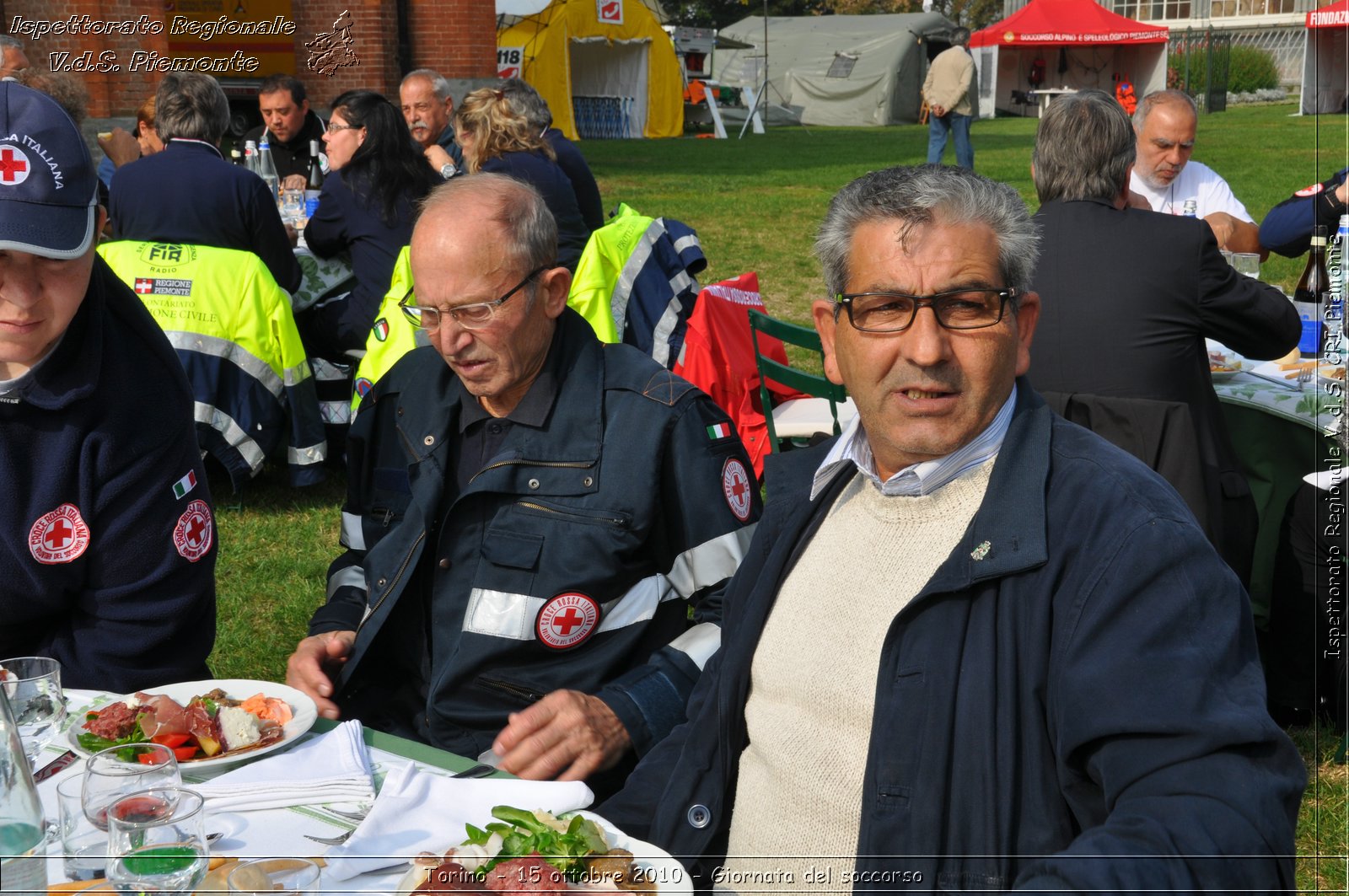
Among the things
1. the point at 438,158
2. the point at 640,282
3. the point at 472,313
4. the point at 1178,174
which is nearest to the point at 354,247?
the point at 438,158

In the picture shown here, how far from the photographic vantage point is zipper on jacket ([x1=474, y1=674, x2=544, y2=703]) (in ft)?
8.91

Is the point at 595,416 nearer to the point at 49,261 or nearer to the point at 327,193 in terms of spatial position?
the point at 49,261

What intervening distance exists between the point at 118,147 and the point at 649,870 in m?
8.45

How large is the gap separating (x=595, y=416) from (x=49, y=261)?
3.68ft

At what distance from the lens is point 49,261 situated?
2.44 metres

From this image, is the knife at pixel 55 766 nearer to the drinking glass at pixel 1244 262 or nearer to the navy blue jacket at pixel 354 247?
the drinking glass at pixel 1244 262

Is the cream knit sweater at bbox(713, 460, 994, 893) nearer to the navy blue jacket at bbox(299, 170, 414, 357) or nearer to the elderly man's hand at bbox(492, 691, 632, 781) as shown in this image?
the elderly man's hand at bbox(492, 691, 632, 781)

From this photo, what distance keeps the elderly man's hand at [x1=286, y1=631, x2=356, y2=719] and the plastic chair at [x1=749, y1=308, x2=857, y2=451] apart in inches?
85.0

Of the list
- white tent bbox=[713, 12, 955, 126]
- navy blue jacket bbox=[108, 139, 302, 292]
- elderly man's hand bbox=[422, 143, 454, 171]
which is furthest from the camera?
white tent bbox=[713, 12, 955, 126]

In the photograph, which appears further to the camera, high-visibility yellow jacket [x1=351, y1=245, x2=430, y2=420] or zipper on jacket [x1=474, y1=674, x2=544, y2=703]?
high-visibility yellow jacket [x1=351, y1=245, x2=430, y2=420]

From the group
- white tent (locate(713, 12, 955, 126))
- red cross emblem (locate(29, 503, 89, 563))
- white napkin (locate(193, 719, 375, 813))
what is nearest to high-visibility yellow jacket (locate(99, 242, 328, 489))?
red cross emblem (locate(29, 503, 89, 563))

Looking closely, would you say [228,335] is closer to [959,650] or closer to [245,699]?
[245,699]

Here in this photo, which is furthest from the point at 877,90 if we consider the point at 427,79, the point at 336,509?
the point at 336,509

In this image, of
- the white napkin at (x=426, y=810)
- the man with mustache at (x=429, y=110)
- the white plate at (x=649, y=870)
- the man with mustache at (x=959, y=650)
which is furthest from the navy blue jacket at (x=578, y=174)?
the white plate at (x=649, y=870)
